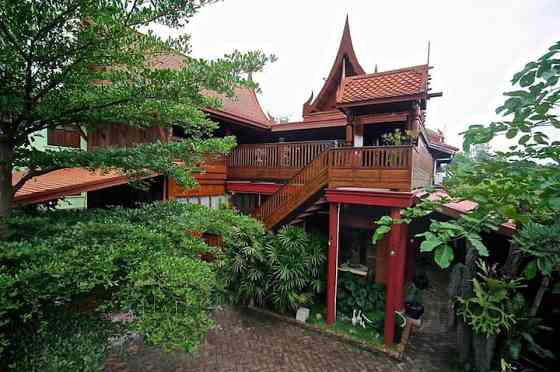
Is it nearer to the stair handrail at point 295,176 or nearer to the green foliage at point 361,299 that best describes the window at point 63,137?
the stair handrail at point 295,176

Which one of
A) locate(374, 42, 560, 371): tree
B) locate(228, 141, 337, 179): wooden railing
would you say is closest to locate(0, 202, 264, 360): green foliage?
locate(374, 42, 560, 371): tree

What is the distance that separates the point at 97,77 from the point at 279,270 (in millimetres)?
5299

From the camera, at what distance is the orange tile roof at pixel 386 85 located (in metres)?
5.23

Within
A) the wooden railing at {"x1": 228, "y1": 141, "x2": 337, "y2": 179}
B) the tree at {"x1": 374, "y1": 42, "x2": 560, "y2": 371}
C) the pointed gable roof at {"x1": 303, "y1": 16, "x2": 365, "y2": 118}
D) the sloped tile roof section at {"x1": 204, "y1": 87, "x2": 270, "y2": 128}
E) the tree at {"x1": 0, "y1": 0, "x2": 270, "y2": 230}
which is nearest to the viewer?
the tree at {"x1": 374, "y1": 42, "x2": 560, "y2": 371}

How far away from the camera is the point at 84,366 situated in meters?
2.41

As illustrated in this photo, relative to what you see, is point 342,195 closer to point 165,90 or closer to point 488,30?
point 165,90

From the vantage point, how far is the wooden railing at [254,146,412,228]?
5.26 meters

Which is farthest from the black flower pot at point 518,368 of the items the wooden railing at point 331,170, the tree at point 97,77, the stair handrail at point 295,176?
the tree at point 97,77

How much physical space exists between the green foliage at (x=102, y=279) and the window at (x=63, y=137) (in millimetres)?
5372

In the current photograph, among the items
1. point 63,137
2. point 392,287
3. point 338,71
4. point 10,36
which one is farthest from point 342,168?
point 63,137

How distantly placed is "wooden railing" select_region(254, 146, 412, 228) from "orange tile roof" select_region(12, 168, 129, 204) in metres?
3.94

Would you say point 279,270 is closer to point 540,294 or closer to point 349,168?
point 349,168

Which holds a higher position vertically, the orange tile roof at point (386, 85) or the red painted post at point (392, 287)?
the orange tile roof at point (386, 85)

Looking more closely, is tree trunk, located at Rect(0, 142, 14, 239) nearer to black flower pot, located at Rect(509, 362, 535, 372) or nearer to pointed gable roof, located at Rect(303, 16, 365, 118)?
black flower pot, located at Rect(509, 362, 535, 372)
